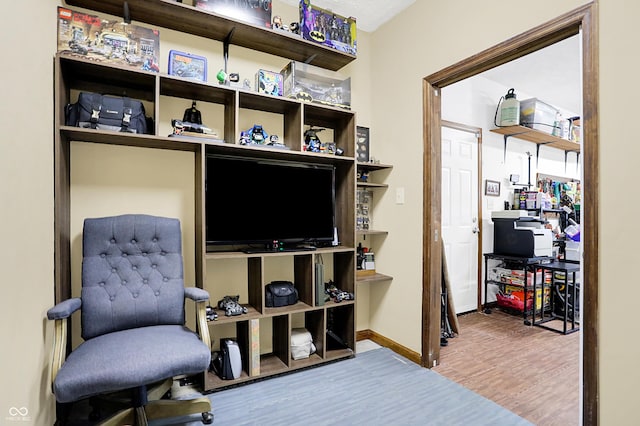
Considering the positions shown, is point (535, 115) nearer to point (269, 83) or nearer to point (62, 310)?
point (269, 83)

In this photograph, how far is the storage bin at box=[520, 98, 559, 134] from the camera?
3727mm

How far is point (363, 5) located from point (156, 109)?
6.12 feet

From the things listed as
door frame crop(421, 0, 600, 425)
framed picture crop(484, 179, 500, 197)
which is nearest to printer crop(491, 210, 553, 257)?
framed picture crop(484, 179, 500, 197)

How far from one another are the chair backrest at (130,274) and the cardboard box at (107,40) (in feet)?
3.00

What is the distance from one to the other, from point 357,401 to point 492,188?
3231 mm

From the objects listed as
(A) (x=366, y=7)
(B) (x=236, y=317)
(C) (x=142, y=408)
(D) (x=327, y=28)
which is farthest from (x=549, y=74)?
(C) (x=142, y=408)

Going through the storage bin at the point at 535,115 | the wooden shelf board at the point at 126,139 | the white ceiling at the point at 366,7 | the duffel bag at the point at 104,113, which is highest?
the white ceiling at the point at 366,7

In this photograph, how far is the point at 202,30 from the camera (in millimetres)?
2152

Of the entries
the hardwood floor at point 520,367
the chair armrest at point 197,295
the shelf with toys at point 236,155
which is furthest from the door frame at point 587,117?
the chair armrest at point 197,295

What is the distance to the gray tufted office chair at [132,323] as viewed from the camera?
4.26ft

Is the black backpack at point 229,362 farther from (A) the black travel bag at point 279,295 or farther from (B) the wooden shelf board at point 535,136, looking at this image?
(B) the wooden shelf board at point 535,136

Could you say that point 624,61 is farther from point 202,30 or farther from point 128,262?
point 128,262

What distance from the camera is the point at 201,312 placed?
66.7 inches

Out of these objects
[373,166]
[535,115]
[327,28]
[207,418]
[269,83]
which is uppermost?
[327,28]
